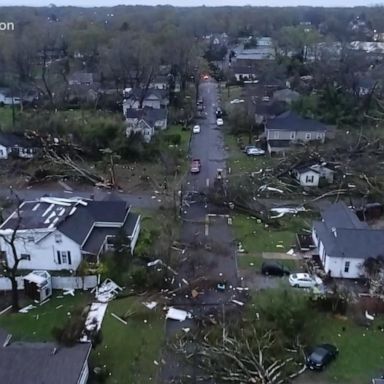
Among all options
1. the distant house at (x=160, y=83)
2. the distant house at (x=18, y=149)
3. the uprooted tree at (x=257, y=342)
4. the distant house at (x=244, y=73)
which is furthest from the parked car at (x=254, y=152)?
the distant house at (x=244, y=73)

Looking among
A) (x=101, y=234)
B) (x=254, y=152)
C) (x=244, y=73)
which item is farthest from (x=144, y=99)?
(x=101, y=234)

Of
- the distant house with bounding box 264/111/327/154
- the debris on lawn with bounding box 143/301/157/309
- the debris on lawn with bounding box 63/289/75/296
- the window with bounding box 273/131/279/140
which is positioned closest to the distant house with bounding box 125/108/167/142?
the distant house with bounding box 264/111/327/154

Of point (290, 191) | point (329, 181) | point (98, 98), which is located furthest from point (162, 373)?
point (98, 98)

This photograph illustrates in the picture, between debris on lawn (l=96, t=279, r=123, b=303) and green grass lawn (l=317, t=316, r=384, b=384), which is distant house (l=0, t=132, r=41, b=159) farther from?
green grass lawn (l=317, t=316, r=384, b=384)

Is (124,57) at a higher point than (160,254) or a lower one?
higher

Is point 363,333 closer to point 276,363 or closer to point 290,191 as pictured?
point 276,363
